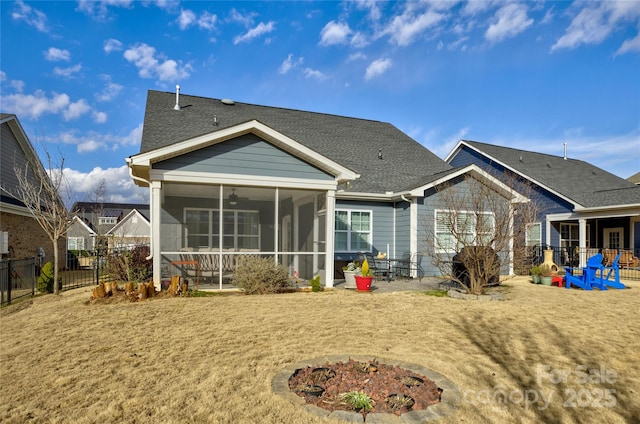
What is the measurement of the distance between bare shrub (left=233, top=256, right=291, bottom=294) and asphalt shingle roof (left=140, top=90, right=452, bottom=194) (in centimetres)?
478

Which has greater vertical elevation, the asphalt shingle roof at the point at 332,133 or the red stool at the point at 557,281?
the asphalt shingle roof at the point at 332,133

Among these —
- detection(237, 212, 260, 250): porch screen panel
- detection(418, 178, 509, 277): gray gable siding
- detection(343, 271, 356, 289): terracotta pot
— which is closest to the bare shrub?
detection(343, 271, 356, 289): terracotta pot

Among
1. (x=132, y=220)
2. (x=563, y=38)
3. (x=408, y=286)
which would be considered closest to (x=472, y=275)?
(x=408, y=286)

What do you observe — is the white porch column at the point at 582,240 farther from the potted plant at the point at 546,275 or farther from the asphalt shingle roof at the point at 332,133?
the asphalt shingle roof at the point at 332,133

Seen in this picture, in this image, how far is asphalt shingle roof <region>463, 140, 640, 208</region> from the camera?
16859 millimetres

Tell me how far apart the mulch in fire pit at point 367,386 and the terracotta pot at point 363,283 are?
5453 mm

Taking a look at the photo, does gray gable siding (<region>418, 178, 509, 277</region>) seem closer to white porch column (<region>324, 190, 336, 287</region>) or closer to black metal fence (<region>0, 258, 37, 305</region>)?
white porch column (<region>324, 190, 336, 287</region>)

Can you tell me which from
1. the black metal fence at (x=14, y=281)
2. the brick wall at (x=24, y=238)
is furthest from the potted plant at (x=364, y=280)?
the brick wall at (x=24, y=238)

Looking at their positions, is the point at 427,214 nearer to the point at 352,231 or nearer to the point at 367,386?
the point at 352,231

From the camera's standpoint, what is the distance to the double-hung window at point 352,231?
13398 millimetres

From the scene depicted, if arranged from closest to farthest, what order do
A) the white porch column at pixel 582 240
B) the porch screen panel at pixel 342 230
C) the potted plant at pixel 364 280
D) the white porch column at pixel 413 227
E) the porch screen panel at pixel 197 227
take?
1. the potted plant at pixel 364 280
2. the porch screen panel at pixel 197 227
3. the white porch column at pixel 413 227
4. the porch screen panel at pixel 342 230
5. the white porch column at pixel 582 240

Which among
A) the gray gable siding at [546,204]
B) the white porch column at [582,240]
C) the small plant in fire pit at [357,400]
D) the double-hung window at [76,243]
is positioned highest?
the gray gable siding at [546,204]

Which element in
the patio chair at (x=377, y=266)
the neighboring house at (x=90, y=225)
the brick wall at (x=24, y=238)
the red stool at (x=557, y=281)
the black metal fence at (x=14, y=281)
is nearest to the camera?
the black metal fence at (x=14, y=281)

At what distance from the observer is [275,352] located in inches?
191
